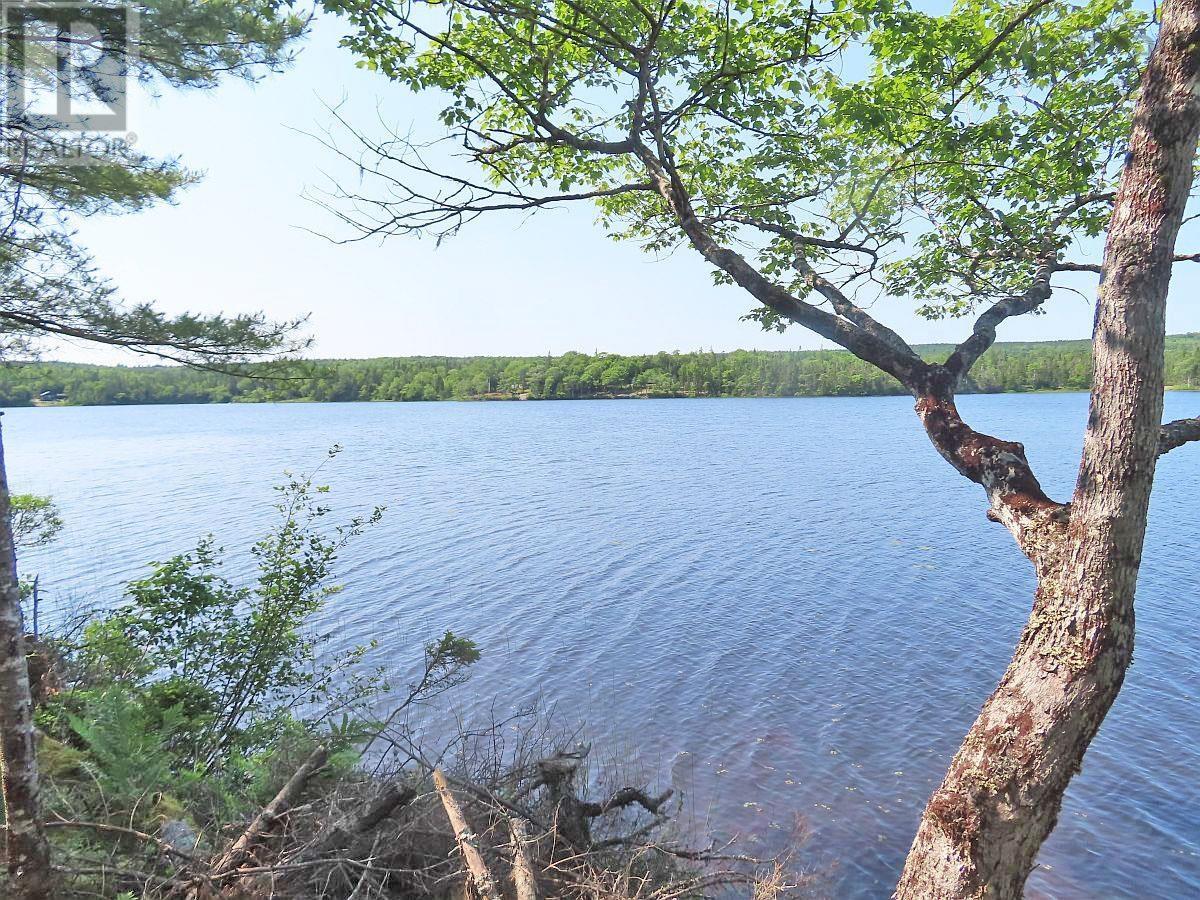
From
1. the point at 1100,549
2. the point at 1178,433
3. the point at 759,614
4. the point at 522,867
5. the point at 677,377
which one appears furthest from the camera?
the point at 677,377

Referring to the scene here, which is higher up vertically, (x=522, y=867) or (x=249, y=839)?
(x=249, y=839)

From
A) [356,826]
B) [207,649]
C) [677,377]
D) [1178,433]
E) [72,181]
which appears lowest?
[207,649]

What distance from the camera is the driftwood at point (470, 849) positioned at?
A: 163 inches

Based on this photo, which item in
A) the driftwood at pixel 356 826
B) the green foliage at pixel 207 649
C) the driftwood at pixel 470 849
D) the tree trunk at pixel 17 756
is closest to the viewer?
the tree trunk at pixel 17 756

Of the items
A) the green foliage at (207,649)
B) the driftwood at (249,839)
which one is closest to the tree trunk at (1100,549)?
the driftwood at (249,839)

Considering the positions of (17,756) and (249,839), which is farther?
(249,839)

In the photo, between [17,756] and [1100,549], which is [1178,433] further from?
[17,756]

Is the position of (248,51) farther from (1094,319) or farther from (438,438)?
(438,438)

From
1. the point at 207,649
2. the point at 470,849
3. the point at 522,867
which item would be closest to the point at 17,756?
the point at 470,849

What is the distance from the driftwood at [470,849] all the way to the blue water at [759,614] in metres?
4.44

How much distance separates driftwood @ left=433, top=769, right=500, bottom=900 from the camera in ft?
13.5

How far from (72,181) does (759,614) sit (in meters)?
13.7

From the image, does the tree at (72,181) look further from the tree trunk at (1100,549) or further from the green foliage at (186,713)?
the tree trunk at (1100,549)

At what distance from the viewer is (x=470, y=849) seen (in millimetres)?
4406
